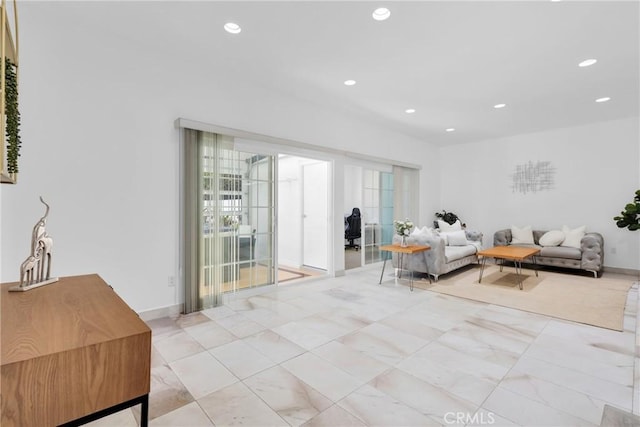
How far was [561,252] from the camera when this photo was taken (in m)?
5.30

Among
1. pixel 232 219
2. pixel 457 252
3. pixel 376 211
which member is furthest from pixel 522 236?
pixel 232 219

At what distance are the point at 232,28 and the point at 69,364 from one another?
282cm

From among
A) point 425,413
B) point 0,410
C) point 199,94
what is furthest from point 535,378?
point 199,94

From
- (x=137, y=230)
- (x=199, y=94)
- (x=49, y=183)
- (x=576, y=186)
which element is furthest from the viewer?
(x=576, y=186)

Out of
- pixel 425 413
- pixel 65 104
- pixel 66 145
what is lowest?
pixel 425 413

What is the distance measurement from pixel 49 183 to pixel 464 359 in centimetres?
379

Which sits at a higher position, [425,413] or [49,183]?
[49,183]

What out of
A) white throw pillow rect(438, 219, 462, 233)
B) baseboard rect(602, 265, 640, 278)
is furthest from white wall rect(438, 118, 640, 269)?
white throw pillow rect(438, 219, 462, 233)

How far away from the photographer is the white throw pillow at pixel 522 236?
6.05m

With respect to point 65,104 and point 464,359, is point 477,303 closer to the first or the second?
point 464,359

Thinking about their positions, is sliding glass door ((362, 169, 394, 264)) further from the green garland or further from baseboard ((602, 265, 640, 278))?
the green garland

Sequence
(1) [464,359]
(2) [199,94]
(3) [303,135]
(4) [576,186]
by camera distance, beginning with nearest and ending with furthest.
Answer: (1) [464,359] → (2) [199,94] → (3) [303,135] → (4) [576,186]

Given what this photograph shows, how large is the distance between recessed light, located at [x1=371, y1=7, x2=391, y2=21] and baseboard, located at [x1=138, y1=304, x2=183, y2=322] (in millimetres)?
3487

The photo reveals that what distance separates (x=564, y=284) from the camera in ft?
15.3
